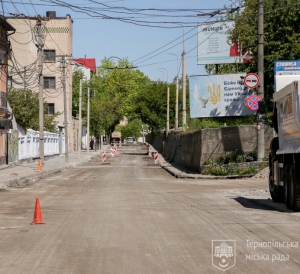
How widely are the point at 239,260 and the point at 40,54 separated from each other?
114ft

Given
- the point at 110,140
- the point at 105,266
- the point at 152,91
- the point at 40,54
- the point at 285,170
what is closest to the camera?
the point at 105,266

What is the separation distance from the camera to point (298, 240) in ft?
33.5

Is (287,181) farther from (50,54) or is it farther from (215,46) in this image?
(50,54)

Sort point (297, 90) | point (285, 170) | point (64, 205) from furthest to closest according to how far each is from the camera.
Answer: point (64, 205)
point (285, 170)
point (297, 90)

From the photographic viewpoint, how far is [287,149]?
1460cm

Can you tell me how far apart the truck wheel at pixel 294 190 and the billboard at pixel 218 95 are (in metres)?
28.5

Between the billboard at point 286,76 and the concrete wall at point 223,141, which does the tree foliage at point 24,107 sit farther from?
the billboard at point 286,76

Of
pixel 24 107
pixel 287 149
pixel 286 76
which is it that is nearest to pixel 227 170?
pixel 286 76

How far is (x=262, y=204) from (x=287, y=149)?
8.39 feet

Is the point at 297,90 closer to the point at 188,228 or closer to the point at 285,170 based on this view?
the point at 285,170

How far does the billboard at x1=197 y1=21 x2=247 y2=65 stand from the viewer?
46.7 m

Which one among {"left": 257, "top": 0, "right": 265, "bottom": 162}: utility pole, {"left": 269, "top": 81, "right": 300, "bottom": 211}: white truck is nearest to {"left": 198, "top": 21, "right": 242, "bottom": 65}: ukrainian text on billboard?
{"left": 257, "top": 0, "right": 265, "bottom": 162}: utility pole

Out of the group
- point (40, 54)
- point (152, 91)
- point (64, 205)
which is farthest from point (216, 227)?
point (152, 91)

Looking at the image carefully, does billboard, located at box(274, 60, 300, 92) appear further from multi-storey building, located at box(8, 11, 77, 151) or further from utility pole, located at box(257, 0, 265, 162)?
multi-storey building, located at box(8, 11, 77, 151)
